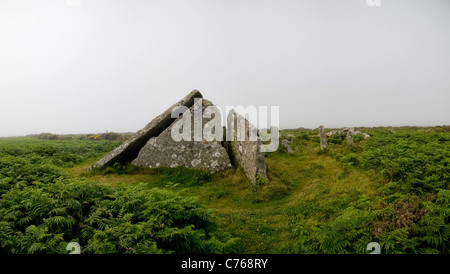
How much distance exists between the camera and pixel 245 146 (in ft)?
32.0

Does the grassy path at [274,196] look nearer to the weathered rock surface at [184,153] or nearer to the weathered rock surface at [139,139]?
the weathered rock surface at [184,153]

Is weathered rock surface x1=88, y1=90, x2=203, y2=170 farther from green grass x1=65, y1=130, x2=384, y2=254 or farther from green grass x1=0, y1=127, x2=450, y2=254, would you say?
green grass x1=65, y1=130, x2=384, y2=254

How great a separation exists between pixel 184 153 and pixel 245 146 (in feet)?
9.91

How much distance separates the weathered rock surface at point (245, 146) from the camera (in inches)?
343

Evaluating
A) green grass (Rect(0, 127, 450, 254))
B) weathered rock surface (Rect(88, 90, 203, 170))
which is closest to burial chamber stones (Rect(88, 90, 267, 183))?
weathered rock surface (Rect(88, 90, 203, 170))

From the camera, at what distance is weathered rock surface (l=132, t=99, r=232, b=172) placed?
1030 cm

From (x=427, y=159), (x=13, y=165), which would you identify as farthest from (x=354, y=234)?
(x=13, y=165)

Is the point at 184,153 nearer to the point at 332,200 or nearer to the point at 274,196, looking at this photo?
the point at 274,196

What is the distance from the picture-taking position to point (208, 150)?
1057 cm

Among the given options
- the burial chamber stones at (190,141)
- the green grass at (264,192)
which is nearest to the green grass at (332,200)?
the green grass at (264,192)

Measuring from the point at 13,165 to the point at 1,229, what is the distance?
7162 mm

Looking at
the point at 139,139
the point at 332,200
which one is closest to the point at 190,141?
the point at 139,139
